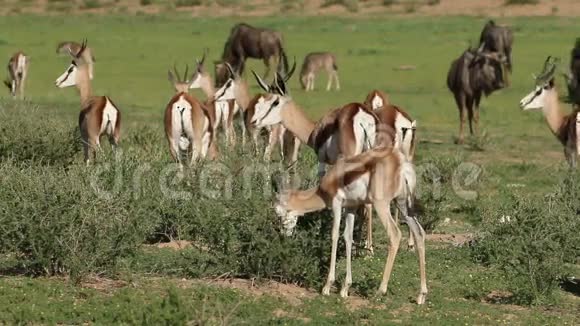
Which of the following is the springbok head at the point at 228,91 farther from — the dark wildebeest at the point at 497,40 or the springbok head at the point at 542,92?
the dark wildebeest at the point at 497,40

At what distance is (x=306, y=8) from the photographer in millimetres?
47406

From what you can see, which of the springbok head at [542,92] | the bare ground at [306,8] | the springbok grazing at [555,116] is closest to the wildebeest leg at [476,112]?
the springbok grazing at [555,116]

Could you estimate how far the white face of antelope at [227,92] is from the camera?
52.0 ft

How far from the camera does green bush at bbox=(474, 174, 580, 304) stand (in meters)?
9.44

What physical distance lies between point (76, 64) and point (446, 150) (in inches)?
236

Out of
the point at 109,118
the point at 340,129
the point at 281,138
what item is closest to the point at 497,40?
the point at 281,138

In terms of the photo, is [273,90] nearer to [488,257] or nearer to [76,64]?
[488,257]

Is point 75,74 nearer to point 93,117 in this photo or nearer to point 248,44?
point 93,117

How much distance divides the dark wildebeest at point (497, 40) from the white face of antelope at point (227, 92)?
6580mm

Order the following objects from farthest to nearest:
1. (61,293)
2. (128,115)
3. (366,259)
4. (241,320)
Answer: (128,115) → (366,259) → (61,293) → (241,320)

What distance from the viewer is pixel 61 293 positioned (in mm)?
8492

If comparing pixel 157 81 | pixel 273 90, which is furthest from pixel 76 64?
pixel 157 81

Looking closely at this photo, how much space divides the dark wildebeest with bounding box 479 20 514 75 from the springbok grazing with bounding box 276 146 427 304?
1253 centimetres

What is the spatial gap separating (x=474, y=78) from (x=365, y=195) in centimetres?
1137
